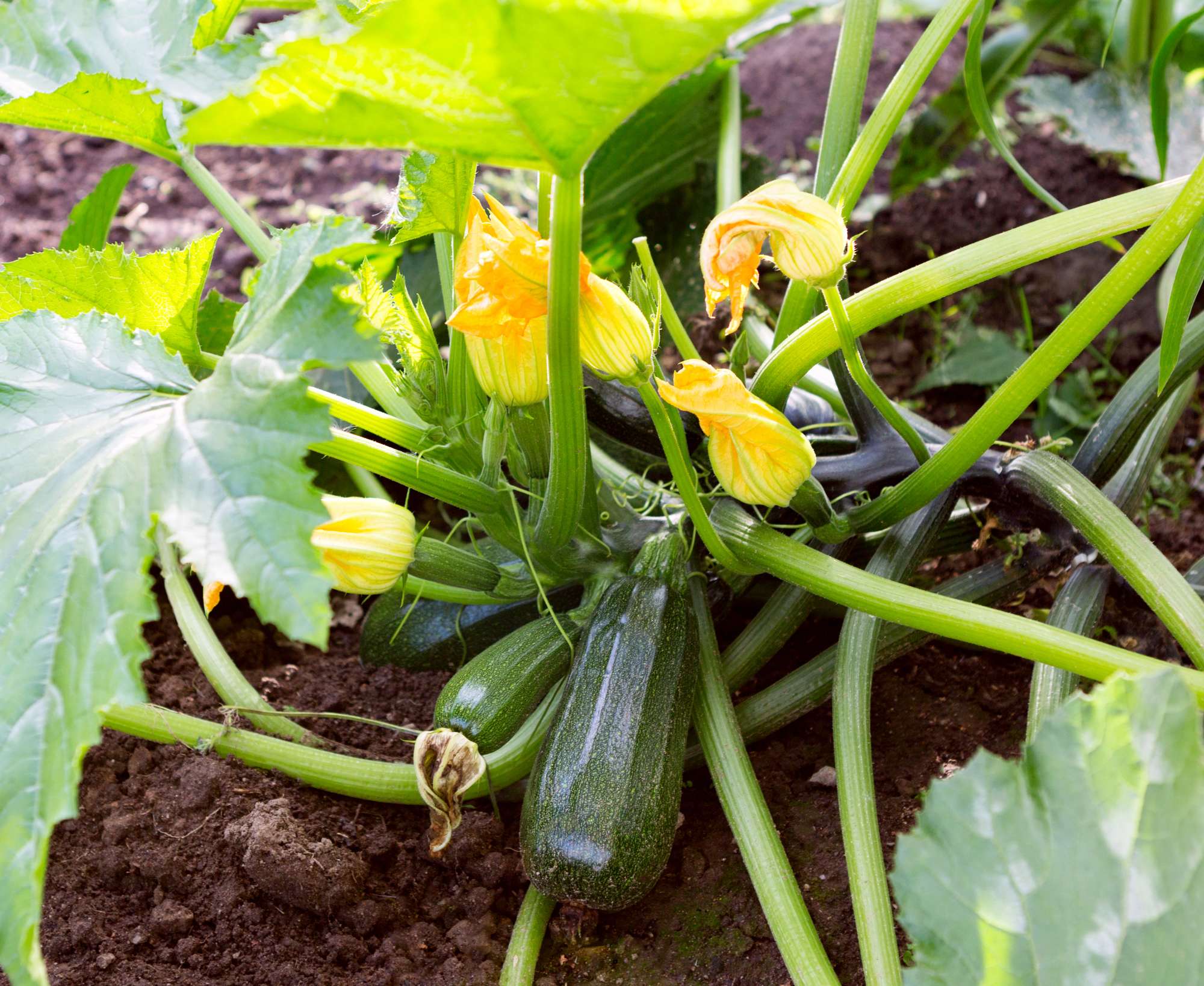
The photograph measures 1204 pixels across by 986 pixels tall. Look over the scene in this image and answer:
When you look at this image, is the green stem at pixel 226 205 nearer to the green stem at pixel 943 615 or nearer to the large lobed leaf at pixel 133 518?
the large lobed leaf at pixel 133 518

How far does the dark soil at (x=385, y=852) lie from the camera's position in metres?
1.31

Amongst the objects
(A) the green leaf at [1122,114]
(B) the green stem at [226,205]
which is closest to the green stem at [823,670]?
(B) the green stem at [226,205]

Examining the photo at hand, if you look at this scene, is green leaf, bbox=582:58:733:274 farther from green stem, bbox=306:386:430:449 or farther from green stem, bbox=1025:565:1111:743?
green stem, bbox=1025:565:1111:743

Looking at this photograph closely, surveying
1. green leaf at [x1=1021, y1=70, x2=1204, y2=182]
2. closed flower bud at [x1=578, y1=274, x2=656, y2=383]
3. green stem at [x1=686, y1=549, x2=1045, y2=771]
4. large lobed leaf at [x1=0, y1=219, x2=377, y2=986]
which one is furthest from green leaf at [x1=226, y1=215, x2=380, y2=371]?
green leaf at [x1=1021, y1=70, x2=1204, y2=182]

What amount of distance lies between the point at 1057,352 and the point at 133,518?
3.04ft

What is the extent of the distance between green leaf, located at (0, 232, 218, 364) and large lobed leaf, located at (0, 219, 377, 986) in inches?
8.4

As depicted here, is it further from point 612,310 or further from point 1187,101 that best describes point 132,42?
point 1187,101

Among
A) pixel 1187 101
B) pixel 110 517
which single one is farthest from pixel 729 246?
pixel 1187 101

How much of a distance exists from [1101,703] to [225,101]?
33.0 inches

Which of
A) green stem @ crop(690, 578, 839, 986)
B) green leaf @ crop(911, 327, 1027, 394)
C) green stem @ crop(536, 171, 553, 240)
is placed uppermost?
green stem @ crop(536, 171, 553, 240)

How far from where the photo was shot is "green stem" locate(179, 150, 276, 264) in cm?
147

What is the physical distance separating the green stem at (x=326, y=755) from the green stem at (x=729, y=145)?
89 centimetres

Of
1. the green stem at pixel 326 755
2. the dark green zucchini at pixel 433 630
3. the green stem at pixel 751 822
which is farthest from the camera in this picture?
the dark green zucchini at pixel 433 630

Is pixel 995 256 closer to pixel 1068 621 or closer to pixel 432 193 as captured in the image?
pixel 1068 621
